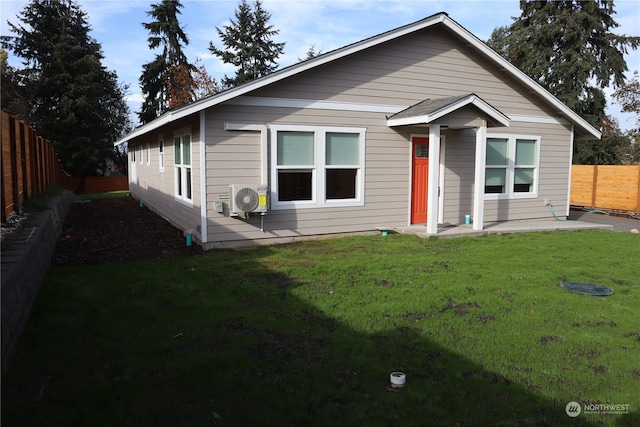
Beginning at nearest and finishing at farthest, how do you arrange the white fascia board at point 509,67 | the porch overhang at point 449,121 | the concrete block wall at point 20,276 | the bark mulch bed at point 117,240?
the concrete block wall at point 20,276 → the bark mulch bed at point 117,240 → the porch overhang at point 449,121 → the white fascia board at point 509,67

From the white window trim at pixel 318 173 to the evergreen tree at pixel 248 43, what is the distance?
1222 inches

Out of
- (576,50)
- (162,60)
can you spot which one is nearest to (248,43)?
(162,60)

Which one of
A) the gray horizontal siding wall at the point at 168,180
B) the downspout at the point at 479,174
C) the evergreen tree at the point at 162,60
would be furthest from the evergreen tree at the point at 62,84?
the downspout at the point at 479,174

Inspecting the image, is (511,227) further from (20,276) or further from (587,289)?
(20,276)

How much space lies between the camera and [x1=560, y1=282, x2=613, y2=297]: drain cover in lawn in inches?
228

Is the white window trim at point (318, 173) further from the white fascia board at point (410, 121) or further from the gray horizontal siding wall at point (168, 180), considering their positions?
the gray horizontal siding wall at point (168, 180)

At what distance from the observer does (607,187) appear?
54.1ft

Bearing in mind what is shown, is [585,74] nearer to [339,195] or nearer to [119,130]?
[339,195]

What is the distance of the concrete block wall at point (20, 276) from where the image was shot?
3516 millimetres

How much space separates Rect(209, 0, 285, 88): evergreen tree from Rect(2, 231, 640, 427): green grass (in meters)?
34.3

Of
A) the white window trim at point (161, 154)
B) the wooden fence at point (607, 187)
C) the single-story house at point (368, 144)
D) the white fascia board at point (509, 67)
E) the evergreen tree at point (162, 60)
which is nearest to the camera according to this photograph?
the single-story house at point (368, 144)

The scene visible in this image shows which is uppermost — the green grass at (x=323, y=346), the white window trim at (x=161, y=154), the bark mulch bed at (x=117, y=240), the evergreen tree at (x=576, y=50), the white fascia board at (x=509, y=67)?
the evergreen tree at (x=576, y=50)

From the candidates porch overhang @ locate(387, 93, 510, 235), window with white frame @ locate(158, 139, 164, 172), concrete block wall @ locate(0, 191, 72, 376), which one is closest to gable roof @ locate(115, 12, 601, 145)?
porch overhang @ locate(387, 93, 510, 235)

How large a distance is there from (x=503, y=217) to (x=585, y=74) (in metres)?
21.2
